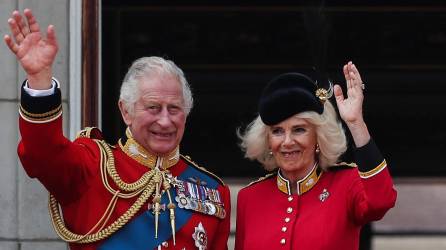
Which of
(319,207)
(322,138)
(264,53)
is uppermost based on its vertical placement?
(264,53)

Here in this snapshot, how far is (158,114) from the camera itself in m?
3.65

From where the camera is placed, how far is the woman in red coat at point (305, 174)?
3695 millimetres

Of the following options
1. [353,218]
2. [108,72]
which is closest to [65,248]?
[108,72]

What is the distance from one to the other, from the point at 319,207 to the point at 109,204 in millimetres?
677

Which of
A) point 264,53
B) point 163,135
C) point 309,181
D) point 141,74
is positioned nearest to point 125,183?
point 163,135

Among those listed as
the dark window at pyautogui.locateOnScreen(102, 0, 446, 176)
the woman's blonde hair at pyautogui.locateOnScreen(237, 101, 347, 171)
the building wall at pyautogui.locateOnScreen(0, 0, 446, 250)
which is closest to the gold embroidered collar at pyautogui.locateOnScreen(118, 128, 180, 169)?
the woman's blonde hair at pyautogui.locateOnScreen(237, 101, 347, 171)

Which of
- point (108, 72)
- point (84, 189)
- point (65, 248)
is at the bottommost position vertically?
point (65, 248)

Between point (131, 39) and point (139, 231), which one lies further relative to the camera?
point (131, 39)

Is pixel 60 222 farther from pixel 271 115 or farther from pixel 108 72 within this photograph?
pixel 108 72

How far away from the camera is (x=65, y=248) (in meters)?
4.80

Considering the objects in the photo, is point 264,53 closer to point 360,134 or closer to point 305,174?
point 305,174

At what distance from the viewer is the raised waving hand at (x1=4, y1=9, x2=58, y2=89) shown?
10.8 ft

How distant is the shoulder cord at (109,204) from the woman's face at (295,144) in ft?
1.42

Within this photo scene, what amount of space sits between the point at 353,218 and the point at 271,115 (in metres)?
0.42
